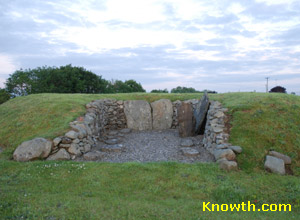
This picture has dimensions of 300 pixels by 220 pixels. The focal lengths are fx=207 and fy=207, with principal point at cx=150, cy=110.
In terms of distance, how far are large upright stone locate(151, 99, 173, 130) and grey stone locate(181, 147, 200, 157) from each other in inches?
167

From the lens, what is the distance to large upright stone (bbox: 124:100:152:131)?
13.5 metres

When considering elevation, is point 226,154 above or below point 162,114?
below

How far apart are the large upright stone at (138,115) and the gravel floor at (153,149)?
30.4 inches

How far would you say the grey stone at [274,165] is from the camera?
6966mm

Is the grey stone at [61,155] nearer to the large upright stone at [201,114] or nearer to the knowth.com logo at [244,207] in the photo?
the knowth.com logo at [244,207]

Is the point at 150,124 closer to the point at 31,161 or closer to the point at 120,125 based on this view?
the point at 120,125

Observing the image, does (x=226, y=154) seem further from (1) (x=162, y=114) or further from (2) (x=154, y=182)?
(1) (x=162, y=114)

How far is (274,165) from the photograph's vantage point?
23.3 feet

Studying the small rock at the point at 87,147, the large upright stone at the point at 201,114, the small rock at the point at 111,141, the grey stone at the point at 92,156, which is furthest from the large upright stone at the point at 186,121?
the small rock at the point at 87,147

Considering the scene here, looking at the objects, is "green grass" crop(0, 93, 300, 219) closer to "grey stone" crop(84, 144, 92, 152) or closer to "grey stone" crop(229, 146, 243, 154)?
"grey stone" crop(229, 146, 243, 154)

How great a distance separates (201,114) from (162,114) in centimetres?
323

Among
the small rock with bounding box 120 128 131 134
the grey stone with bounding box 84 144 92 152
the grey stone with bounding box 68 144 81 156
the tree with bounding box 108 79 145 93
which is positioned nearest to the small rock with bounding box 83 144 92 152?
the grey stone with bounding box 84 144 92 152

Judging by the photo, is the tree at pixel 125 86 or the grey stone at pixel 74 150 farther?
the tree at pixel 125 86

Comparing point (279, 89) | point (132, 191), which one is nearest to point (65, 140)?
point (132, 191)
